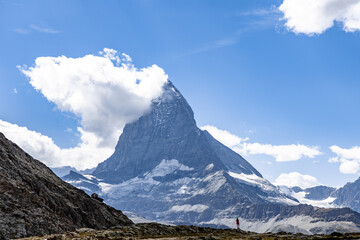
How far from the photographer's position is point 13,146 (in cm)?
17350

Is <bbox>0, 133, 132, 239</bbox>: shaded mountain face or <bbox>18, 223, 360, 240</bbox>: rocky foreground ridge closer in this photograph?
<bbox>18, 223, 360, 240</bbox>: rocky foreground ridge

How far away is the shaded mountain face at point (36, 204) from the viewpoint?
384 feet

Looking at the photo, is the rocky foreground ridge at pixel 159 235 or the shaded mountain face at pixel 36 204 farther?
the shaded mountain face at pixel 36 204

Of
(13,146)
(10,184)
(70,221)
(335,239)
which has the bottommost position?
(335,239)

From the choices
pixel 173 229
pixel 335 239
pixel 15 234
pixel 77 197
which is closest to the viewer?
pixel 335 239

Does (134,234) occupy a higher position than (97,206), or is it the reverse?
(97,206)

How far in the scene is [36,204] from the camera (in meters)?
134

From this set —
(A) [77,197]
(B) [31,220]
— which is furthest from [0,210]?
(A) [77,197]

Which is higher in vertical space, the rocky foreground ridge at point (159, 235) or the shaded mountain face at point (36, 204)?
the shaded mountain face at point (36, 204)

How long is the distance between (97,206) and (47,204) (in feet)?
109

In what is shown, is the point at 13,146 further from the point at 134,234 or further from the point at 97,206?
the point at 134,234

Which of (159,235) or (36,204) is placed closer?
(159,235)

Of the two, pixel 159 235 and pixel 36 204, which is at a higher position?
pixel 36 204

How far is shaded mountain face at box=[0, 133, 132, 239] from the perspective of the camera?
11719cm
